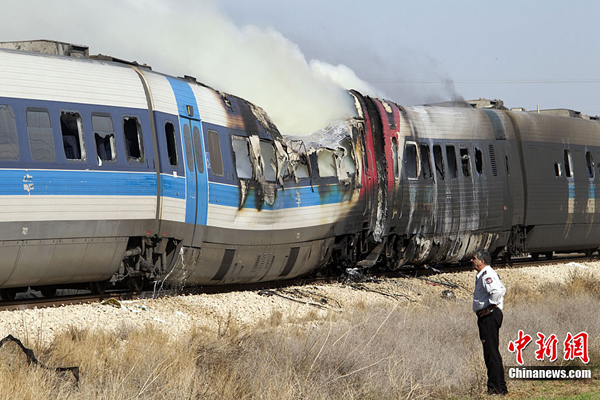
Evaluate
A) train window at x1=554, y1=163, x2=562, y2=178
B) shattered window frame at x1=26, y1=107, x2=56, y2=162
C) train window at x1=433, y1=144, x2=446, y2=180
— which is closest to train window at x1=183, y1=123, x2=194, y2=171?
shattered window frame at x1=26, y1=107, x2=56, y2=162

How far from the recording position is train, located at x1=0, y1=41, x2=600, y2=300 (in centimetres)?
1162

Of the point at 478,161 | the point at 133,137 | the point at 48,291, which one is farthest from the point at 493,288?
the point at 478,161

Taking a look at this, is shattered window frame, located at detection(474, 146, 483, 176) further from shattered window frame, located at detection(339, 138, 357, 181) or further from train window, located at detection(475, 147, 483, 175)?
shattered window frame, located at detection(339, 138, 357, 181)

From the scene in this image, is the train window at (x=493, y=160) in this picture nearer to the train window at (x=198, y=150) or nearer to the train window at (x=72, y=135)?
the train window at (x=198, y=150)

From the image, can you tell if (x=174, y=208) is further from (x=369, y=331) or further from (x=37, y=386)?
(x=37, y=386)

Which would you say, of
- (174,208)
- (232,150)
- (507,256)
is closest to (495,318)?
(174,208)

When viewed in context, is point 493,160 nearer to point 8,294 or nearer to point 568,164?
point 568,164

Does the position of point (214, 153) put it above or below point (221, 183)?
above

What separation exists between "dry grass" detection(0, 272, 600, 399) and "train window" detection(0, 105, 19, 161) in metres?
2.37

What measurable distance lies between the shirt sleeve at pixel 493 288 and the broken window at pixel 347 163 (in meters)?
7.84

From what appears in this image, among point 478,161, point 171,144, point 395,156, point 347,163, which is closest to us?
point 171,144

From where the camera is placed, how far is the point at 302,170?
16.2 metres

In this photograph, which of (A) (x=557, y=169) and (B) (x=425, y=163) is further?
(A) (x=557, y=169)

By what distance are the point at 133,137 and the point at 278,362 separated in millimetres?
4854
